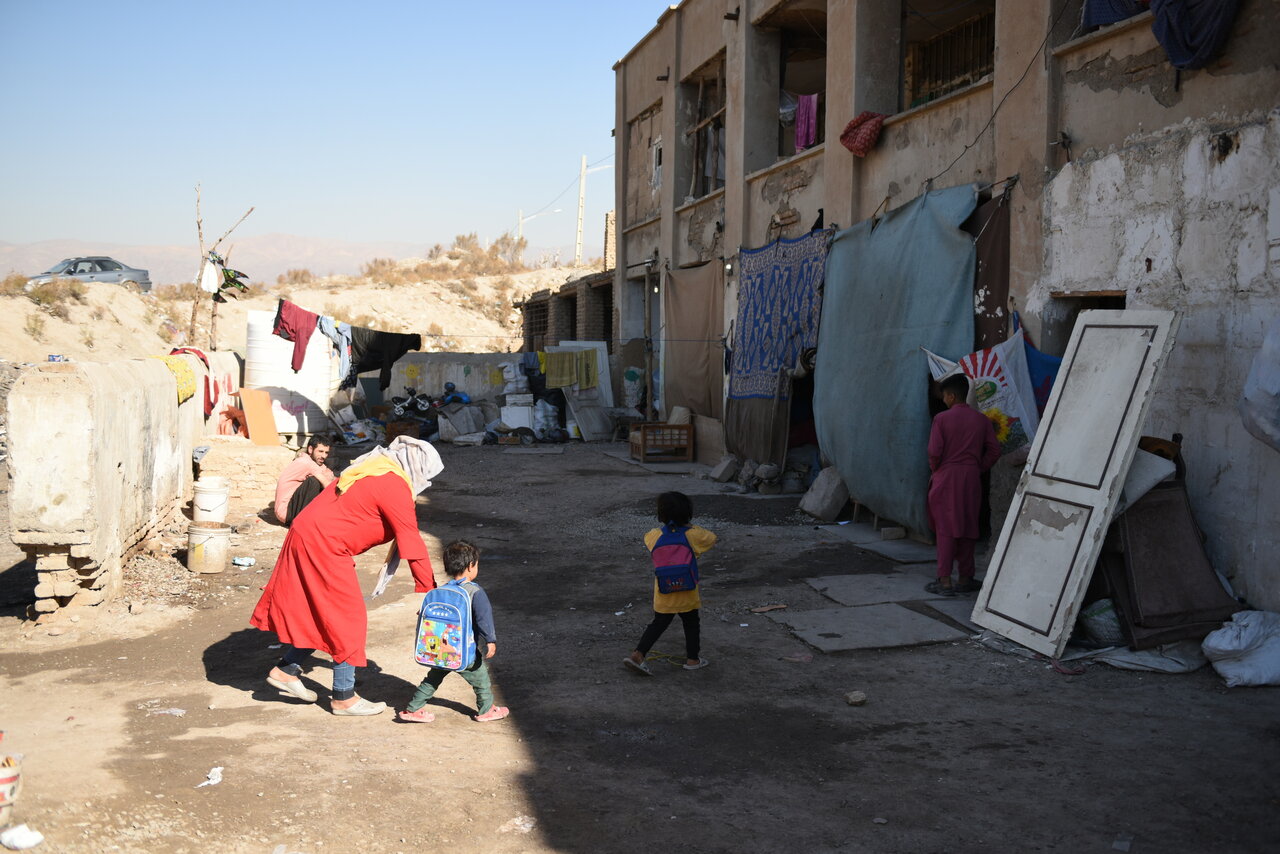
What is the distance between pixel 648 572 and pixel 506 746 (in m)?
3.75

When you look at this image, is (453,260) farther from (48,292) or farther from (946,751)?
(946,751)

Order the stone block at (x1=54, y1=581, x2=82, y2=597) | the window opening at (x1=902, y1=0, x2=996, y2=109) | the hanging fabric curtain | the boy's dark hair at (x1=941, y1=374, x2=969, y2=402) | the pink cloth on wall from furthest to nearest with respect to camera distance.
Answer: the pink cloth on wall
the window opening at (x1=902, y1=0, x2=996, y2=109)
the hanging fabric curtain
the boy's dark hair at (x1=941, y1=374, x2=969, y2=402)
the stone block at (x1=54, y1=581, x2=82, y2=597)

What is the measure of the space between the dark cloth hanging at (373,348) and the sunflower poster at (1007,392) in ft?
40.9

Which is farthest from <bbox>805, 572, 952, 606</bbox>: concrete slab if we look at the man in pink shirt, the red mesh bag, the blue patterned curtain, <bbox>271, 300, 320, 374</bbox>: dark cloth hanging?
<bbox>271, 300, 320, 374</bbox>: dark cloth hanging

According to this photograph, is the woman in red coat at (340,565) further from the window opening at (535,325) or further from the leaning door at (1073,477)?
the window opening at (535,325)

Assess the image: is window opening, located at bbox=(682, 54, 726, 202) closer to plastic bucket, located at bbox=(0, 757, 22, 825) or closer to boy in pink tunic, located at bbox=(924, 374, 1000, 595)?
boy in pink tunic, located at bbox=(924, 374, 1000, 595)

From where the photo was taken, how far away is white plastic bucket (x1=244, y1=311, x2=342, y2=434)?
15.5m

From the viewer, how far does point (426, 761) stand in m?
4.30

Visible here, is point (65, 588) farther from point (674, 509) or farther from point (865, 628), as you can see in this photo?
point (865, 628)

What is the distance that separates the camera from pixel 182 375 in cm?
1001

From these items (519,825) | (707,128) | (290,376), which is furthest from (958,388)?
(290,376)

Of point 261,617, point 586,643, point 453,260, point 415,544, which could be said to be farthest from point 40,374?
point 453,260

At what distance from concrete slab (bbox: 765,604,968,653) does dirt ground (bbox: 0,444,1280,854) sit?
117 mm

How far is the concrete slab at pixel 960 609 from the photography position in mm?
6367
